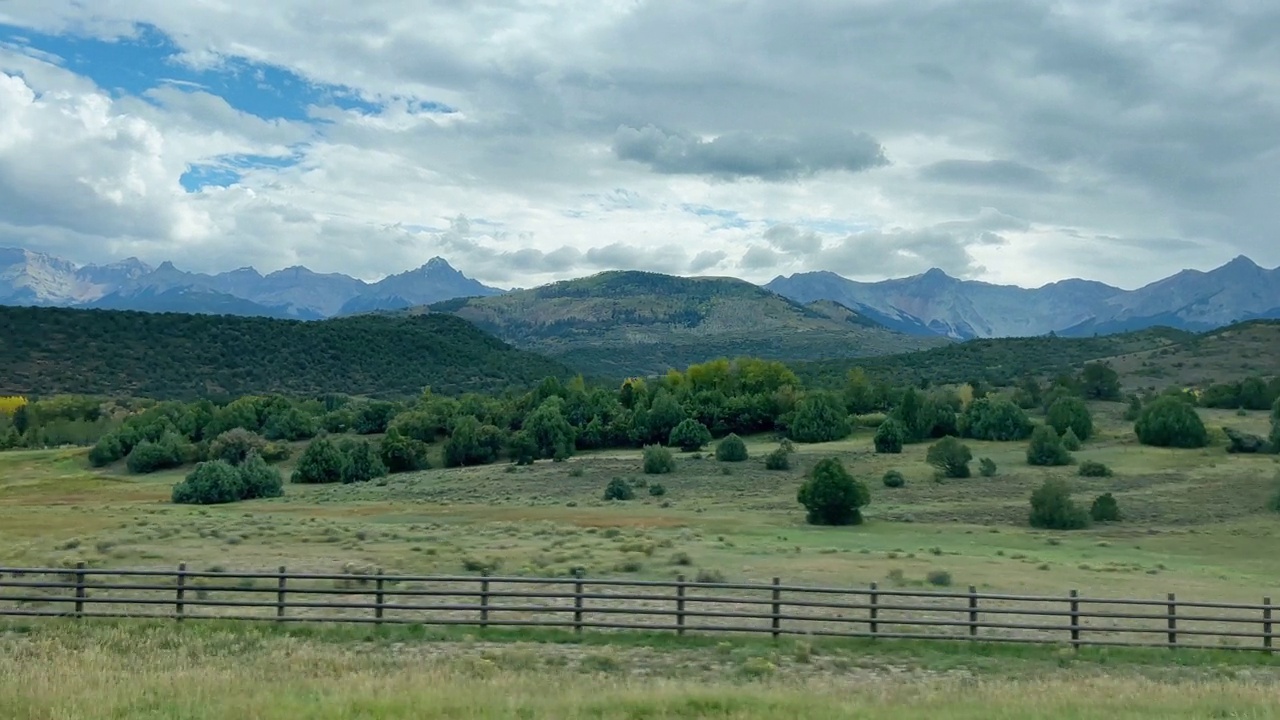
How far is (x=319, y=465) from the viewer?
67.2 m

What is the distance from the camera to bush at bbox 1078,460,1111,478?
5397cm

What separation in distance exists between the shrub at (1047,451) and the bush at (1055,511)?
14154 mm

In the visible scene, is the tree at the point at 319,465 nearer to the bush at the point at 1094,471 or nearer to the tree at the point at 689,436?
the tree at the point at 689,436

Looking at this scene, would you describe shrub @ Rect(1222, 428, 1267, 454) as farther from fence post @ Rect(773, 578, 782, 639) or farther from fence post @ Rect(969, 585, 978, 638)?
fence post @ Rect(773, 578, 782, 639)

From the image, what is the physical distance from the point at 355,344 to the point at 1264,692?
126 metres

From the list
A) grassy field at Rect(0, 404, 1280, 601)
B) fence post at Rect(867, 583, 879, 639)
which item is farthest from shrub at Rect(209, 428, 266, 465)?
fence post at Rect(867, 583, 879, 639)

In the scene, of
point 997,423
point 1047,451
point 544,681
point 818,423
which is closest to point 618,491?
point 1047,451

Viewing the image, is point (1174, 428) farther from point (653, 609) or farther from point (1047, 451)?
point (653, 609)

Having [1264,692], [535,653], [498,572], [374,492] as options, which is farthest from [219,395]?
[1264,692]

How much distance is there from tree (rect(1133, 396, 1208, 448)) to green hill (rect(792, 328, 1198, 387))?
43.1 metres

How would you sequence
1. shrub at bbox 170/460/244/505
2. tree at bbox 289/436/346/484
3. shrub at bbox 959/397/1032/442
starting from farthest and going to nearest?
shrub at bbox 959/397/1032/442 → tree at bbox 289/436/346/484 → shrub at bbox 170/460/244/505

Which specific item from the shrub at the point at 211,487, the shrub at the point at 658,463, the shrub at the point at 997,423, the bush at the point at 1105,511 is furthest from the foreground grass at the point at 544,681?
the shrub at the point at 997,423

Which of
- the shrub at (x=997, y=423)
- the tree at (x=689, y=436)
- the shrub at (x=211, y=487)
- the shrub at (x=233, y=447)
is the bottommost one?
the shrub at (x=211, y=487)

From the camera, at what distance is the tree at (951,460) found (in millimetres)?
55000
